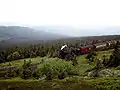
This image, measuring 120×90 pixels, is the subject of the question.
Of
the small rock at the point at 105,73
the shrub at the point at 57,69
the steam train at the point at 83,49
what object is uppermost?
the steam train at the point at 83,49

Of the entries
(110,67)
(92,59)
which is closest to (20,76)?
(92,59)

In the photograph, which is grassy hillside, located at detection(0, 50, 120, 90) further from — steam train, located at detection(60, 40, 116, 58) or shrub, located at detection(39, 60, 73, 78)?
steam train, located at detection(60, 40, 116, 58)

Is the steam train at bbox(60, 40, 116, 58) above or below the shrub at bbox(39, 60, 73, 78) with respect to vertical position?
above

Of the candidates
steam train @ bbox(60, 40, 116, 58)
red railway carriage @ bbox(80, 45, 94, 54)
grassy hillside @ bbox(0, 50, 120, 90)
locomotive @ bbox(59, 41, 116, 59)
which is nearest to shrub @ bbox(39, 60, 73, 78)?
grassy hillside @ bbox(0, 50, 120, 90)

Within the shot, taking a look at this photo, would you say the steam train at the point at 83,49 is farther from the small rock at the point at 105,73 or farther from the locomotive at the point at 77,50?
the small rock at the point at 105,73

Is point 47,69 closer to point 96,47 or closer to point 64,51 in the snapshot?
point 64,51

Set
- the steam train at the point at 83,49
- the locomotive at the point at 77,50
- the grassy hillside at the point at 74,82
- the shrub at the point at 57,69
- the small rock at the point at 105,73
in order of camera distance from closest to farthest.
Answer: the grassy hillside at the point at 74,82
the small rock at the point at 105,73
the shrub at the point at 57,69
the locomotive at the point at 77,50
the steam train at the point at 83,49

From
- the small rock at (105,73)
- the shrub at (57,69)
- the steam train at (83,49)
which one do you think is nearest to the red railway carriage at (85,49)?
the steam train at (83,49)

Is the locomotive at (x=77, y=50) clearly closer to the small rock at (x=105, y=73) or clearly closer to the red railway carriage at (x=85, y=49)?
the red railway carriage at (x=85, y=49)

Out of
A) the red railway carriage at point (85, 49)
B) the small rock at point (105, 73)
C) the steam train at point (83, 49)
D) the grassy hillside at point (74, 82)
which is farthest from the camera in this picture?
the red railway carriage at point (85, 49)

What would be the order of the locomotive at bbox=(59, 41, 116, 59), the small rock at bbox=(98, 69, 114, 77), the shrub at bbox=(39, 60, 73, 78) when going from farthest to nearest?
the locomotive at bbox=(59, 41, 116, 59) < the shrub at bbox=(39, 60, 73, 78) < the small rock at bbox=(98, 69, 114, 77)

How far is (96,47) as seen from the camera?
19450cm

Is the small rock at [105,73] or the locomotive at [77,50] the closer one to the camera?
the small rock at [105,73]

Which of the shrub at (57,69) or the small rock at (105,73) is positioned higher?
the small rock at (105,73)
